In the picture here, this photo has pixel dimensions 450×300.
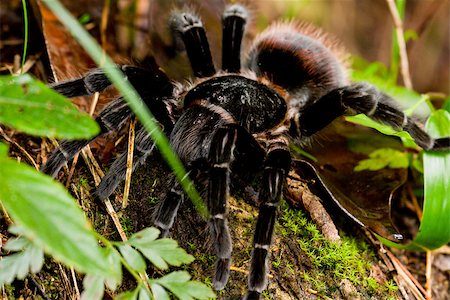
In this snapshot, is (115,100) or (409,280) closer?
(115,100)

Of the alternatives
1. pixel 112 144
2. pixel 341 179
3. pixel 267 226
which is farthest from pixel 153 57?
pixel 267 226

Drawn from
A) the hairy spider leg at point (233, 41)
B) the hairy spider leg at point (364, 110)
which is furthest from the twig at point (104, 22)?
the hairy spider leg at point (364, 110)

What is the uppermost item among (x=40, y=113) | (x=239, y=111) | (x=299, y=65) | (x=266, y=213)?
(x=40, y=113)

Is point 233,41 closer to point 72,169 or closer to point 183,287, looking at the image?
point 72,169

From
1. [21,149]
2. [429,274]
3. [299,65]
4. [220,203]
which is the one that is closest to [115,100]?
[21,149]

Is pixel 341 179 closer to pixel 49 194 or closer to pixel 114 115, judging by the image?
pixel 114 115

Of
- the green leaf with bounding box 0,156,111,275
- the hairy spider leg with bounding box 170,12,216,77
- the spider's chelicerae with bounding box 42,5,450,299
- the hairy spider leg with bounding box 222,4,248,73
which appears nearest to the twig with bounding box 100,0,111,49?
the spider's chelicerae with bounding box 42,5,450,299
